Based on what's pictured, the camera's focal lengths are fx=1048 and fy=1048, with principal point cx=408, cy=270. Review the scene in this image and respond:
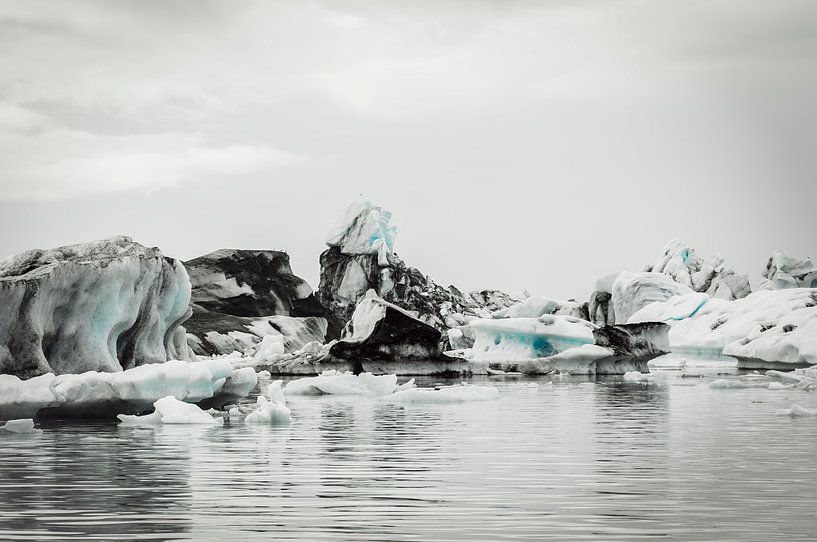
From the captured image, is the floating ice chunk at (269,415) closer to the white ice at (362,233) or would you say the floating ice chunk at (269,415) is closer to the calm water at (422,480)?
the calm water at (422,480)

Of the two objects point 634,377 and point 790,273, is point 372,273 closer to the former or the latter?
point 790,273

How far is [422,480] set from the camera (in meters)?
9.20

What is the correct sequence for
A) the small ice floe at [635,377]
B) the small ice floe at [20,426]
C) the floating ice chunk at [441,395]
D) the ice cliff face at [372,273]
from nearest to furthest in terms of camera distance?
the small ice floe at [20,426] → the floating ice chunk at [441,395] → the small ice floe at [635,377] → the ice cliff face at [372,273]

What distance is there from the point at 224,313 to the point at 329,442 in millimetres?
51916

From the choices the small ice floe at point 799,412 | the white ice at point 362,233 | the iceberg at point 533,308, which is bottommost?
the small ice floe at point 799,412

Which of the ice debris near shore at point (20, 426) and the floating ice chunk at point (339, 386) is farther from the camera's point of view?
the floating ice chunk at point (339, 386)

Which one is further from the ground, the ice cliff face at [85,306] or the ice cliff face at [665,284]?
the ice cliff face at [665,284]

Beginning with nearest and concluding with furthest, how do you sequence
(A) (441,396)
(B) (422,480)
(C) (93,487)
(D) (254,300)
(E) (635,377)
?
(C) (93,487), (B) (422,480), (A) (441,396), (E) (635,377), (D) (254,300)

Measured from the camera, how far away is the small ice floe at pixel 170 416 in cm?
1467

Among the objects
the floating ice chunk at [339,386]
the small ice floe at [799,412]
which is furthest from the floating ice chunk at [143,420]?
the floating ice chunk at [339,386]

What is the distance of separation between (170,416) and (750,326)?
3296 cm

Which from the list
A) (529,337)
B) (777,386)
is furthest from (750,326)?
(777,386)

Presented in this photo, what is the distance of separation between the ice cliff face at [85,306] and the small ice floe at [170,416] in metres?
1.60

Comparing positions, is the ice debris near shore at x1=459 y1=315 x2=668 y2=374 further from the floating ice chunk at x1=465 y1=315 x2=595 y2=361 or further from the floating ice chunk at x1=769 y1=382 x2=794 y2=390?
the floating ice chunk at x1=769 y1=382 x2=794 y2=390
